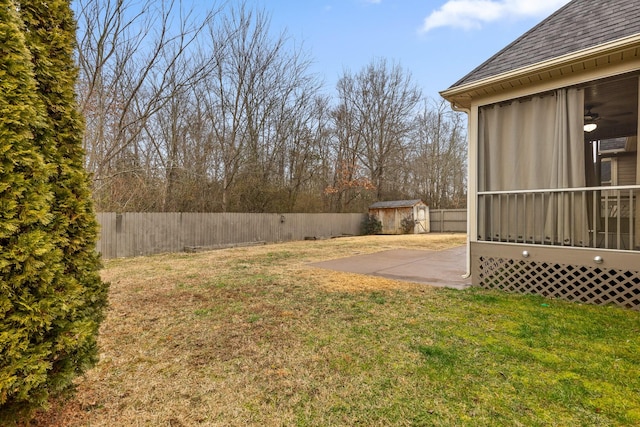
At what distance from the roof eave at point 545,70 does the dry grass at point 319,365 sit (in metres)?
2.91

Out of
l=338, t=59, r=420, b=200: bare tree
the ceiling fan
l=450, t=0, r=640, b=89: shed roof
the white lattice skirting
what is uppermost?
l=338, t=59, r=420, b=200: bare tree

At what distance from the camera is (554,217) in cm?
423

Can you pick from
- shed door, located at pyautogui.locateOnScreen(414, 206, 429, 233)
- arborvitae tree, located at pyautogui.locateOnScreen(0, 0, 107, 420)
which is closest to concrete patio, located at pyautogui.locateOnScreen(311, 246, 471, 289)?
arborvitae tree, located at pyautogui.locateOnScreen(0, 0, 107, 420)

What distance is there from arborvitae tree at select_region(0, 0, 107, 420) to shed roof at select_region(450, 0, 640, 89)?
488 cm

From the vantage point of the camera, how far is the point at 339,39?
14.9 m

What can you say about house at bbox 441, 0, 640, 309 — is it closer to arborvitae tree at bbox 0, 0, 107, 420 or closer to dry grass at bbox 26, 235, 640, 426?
dry grass at bbox 26, 235, 640, 426

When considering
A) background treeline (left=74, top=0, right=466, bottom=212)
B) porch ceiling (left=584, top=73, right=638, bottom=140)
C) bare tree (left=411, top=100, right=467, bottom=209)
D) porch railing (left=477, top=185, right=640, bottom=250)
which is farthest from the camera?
bare tree (left=411, top=100, right=467, bottom=209)

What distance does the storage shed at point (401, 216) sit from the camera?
692 inches

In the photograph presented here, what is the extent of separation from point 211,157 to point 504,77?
11265 mm

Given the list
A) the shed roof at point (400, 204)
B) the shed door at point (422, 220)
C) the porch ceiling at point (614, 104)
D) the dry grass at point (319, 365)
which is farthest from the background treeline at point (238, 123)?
the porch ceiling at point (614, 104)

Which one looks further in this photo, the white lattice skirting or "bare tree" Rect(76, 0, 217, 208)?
"bare tree" Rect(76, 0, 217, 208)

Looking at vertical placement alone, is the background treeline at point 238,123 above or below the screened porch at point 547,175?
above

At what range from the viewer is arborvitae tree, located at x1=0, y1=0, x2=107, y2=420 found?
146 centimetres

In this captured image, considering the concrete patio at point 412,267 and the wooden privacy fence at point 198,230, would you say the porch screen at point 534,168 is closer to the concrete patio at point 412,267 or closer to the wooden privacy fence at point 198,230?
the concrete patio at point 412,267
